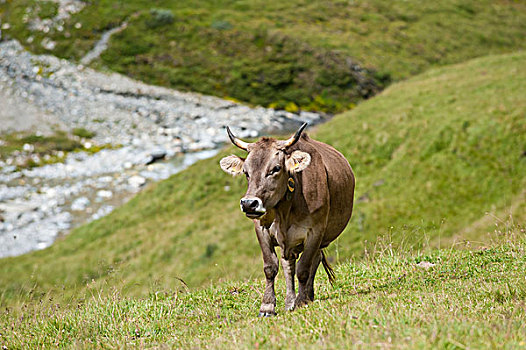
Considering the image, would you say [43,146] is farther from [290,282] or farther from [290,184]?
[290,184]

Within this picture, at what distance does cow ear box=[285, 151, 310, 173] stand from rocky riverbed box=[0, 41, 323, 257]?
25541 millimetres

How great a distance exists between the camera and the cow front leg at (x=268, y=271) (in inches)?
309

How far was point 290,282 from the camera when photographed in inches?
329

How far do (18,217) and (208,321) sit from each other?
28024mm

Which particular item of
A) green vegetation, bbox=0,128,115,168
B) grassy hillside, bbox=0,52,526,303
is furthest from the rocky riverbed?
grassy hillside, bbox=0,52,526,303

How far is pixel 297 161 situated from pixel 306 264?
63.2 inches

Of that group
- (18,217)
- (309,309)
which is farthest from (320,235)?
(18,217)

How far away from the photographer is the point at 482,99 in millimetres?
27000

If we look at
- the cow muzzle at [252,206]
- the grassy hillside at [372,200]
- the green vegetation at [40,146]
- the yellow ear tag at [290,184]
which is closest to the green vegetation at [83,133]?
the green vegetation at [40,146]

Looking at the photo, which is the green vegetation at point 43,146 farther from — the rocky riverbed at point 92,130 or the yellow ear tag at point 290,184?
the yellow ear tag at point 290,184

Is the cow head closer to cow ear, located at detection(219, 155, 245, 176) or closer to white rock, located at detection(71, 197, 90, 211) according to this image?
cow ear, located at detection(219, 155, 245, 176)

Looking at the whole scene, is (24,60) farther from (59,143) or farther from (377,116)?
(377,116)

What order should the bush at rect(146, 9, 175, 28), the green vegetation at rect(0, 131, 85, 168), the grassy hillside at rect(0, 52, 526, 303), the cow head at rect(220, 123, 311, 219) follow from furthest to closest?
the bush at rect(146, 9, 175, 28) < the green vegetation at rect(0, 131, 85, 168) < the grassy hillside at rect(0, 52, 526, 303) < the cow head at rect(220, 123, 311, 219)

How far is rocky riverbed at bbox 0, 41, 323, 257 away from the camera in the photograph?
33.3 meters
